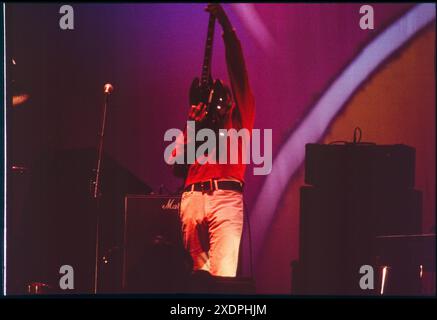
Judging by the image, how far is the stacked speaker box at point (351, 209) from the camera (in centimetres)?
521

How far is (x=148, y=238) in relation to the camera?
5.21 m

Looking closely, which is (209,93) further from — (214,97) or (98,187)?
(98,187)

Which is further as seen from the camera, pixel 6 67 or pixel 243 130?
pixel 6 67

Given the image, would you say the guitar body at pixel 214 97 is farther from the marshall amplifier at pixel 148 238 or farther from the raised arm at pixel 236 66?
the marshall amplifier at pixel 148 238

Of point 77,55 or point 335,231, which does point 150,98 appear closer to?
point 77,55

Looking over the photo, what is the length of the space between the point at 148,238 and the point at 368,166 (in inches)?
74.0

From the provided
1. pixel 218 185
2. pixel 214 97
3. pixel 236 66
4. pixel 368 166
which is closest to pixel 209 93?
pixel 214 97

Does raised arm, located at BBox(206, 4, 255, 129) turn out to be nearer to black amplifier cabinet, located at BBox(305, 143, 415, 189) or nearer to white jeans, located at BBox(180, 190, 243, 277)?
white jeans, located at BBox(180, 190, 243, 277)

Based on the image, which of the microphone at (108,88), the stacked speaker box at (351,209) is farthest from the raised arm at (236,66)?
the microphone at (108,88)

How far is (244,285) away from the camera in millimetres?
3941

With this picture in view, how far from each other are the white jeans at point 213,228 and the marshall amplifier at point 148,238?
160 mm

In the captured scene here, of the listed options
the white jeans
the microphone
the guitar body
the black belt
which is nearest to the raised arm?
the guitar body
